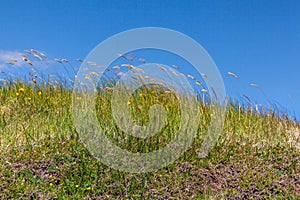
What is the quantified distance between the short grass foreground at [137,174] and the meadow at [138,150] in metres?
0.01

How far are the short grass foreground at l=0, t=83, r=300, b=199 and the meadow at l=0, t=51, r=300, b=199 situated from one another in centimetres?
1

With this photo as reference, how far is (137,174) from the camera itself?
→ 6.15 meters

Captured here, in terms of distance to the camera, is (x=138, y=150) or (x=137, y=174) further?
(x=138, y=150)

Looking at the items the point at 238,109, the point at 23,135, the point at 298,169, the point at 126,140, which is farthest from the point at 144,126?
the point at 238,109

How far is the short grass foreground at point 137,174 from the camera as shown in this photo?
5887 millimetres

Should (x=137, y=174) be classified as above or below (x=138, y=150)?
below

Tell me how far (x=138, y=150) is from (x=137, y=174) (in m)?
0.53

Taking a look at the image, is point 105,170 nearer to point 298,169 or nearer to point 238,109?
point 298,169

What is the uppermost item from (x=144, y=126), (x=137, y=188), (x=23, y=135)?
(x=144, y=126)

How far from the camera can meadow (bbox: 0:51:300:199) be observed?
5.89 meters

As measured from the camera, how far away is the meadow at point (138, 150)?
5891 millimetres

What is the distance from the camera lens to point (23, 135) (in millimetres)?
7258

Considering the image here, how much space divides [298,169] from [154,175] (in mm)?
2309

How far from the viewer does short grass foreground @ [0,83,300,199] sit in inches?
232
